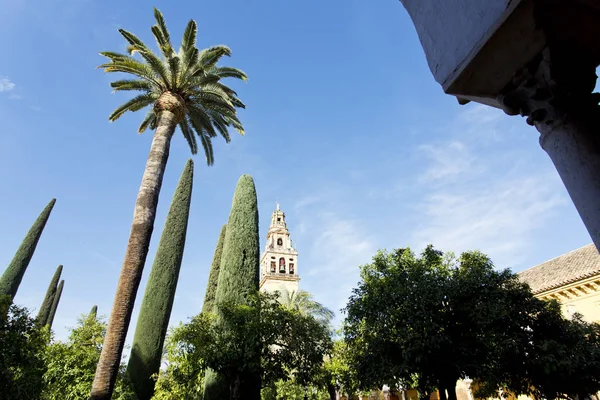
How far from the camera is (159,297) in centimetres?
1869

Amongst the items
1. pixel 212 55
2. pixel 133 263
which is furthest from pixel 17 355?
pixel 212 55

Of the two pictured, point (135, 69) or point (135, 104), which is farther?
point (135, 104)

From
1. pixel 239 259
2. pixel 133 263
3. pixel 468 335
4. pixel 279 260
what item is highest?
pixel 279 260

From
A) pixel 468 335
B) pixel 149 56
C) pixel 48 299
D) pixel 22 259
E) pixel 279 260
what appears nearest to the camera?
pixel 149 56

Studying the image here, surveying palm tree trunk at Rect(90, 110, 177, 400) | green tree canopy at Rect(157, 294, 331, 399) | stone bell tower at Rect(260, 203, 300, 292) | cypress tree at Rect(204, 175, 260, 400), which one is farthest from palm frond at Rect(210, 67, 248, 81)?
stone bell tower at Rect(260, 203, 300, 292)

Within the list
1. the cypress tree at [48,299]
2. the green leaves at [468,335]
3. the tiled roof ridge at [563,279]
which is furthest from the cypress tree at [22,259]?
the tiled roof ridge at [563,279]

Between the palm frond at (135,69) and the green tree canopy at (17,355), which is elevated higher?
the palm frond at (135,69)

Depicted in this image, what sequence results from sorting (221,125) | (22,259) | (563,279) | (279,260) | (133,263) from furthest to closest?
(279,260) → (22,259) → (563,279) → (221,125) → (133,263)

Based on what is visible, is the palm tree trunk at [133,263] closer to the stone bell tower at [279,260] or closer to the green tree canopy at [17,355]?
the green tree canopy at [17,355]

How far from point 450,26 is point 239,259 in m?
15.0

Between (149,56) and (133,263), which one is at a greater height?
(149,56)

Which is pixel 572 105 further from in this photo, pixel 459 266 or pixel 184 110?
pixel 459 266

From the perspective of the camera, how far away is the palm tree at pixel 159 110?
9445mm

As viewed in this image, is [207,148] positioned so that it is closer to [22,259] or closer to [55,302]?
[22,259]
